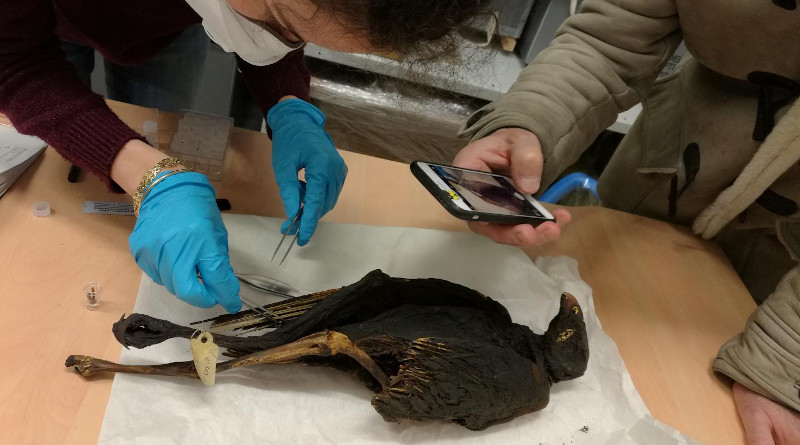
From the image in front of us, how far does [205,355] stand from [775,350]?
110cm

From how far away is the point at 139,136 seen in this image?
970mm

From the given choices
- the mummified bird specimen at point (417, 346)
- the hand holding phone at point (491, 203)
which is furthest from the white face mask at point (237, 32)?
the mummified bird specimen at point (417, 346)

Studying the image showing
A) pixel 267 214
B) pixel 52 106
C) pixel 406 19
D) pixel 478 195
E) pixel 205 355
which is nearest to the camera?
pixel 406 19

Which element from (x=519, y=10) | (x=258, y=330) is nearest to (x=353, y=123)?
(x=519, y=10)

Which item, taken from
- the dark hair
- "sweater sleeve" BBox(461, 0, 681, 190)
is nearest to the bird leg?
the dark hair

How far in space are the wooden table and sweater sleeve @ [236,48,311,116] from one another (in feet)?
0.53

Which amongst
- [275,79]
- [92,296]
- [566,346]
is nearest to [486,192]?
[566,346]

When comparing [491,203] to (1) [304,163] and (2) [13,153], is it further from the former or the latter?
(2) [13,153]

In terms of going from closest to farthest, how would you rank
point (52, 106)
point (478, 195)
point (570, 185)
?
point (52, 106)
point (478, 195)
point (570, 185)

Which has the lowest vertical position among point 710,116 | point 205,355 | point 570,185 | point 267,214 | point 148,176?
point 570,185

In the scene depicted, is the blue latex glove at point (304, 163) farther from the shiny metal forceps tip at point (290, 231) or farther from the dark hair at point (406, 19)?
the dark hair at point (406, 19)

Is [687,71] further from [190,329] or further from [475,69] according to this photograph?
[190,329]

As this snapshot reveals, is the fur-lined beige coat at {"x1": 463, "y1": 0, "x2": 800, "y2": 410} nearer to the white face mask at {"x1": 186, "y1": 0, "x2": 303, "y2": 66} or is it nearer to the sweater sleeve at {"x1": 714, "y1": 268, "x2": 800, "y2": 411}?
the sweater sleeve at {"x1": 714, "y1": 268, "x2": 800, "y2": 411}

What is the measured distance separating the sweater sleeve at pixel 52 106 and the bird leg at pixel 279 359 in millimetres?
336
